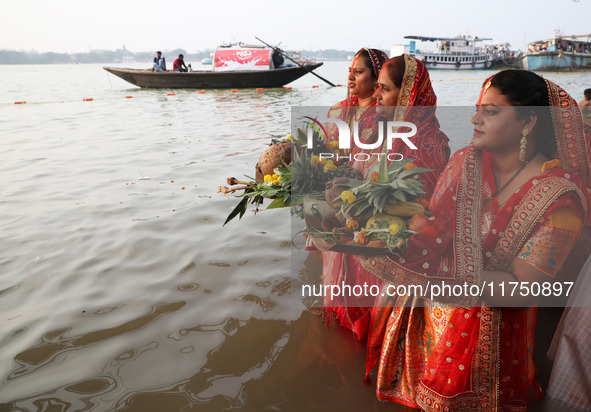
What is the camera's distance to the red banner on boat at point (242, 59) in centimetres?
2259

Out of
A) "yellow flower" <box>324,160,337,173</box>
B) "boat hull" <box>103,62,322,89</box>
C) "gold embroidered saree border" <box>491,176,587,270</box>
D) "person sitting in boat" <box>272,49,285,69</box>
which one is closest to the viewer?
"gold embroidered saree border" <box>491,176,587,270</box>

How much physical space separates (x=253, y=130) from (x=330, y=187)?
338 inches

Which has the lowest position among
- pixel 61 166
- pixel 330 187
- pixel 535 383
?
pixel 535 383

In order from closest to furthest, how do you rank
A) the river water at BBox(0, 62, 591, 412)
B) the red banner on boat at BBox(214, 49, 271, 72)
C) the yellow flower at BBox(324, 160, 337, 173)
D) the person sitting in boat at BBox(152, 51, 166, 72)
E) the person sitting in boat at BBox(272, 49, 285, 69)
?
the yellow flower at BBox(324, 160, 337, 173), the river water at BBox(0, 62, 591, 412), the person sitting in boat at BBox(152, 51, 166, 72), the red banner on boat at BBox(214, 49, 271, 72), the person sitting in boat at BBox(272, 49, 285, 69)

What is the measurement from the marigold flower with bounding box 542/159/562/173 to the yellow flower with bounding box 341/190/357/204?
31.1 inches

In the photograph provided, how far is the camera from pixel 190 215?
4770 mm

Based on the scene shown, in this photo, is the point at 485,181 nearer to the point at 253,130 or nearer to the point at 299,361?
the point at 299,361

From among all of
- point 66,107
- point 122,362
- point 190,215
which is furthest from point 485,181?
point 66,107

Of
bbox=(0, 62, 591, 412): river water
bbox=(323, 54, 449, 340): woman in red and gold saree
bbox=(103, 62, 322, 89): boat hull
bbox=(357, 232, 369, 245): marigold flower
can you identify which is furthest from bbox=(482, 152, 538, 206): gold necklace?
bbox=(103, 62, 322, 89): boat hull

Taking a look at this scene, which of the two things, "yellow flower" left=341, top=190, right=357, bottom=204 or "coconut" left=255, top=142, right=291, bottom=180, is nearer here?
"yellow flower" left=341, top=190, right=357, bottom=204

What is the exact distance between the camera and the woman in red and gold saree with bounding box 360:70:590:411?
1.59m

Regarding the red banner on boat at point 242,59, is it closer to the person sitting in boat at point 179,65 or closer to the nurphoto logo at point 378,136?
the person sitting in boat at point 179,65

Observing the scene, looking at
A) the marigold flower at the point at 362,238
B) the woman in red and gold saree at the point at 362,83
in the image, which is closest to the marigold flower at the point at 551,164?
the marigold flower at the point at 362,238

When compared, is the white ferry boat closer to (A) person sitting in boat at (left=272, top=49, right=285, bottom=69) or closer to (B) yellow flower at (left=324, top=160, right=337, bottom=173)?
(A) person sitting in boat at (left=272, top=49, right=285, bottom=69)
